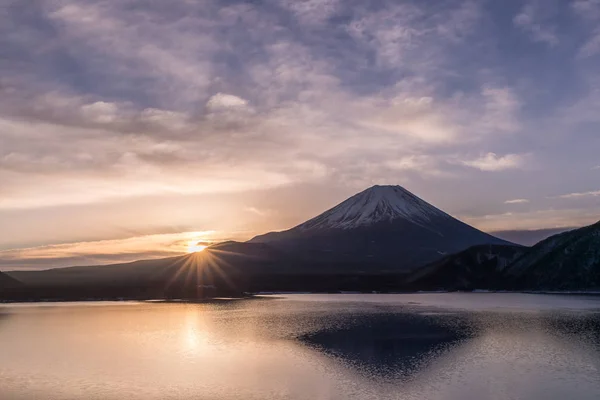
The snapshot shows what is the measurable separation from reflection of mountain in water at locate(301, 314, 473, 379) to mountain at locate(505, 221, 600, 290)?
86914mm

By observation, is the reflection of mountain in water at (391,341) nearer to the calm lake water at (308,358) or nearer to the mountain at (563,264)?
the calm lake water at (308,358)

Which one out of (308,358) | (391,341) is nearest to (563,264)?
(391,341)

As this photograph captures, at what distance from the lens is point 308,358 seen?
4712 cm

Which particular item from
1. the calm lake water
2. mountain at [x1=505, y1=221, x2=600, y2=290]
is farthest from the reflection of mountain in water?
mountain at [x1=505, y1=221, x2=600, y2=290]

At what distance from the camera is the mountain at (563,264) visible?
152125 mm

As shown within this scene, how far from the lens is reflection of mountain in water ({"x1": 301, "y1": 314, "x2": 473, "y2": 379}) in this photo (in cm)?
4425

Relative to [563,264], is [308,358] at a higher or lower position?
lower

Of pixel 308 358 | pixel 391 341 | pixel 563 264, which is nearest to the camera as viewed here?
pixel 308 358

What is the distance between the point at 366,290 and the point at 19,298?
4131 inches

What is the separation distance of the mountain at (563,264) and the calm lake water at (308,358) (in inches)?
3057

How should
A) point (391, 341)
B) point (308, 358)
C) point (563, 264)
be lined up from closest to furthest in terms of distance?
point (308, 358), point (391, 341), point (563, 264)

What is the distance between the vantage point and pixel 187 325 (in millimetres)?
→ 76062

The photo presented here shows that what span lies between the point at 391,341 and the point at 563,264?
397 ft

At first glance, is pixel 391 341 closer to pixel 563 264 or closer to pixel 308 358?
pixel 308 358
